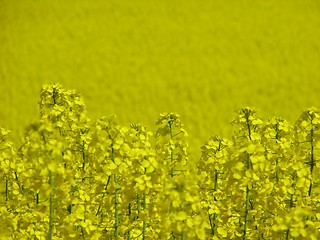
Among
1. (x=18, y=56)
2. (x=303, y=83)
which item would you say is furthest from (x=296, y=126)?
(x=18, y=56)

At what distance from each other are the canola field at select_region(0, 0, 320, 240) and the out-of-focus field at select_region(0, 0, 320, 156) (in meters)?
0.04

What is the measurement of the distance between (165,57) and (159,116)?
15.7ft

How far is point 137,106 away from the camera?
14.2 m

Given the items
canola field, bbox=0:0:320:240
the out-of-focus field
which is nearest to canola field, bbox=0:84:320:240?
canola field, bbox=0:0:320:240

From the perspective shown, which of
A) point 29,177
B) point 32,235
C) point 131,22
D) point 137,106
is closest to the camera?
point 29,177

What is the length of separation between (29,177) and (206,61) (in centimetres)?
1161

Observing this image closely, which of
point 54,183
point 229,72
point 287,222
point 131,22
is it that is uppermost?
point 131,22

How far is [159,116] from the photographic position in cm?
1155

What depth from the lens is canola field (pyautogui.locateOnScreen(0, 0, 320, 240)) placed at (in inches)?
184

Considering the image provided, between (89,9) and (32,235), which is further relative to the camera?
(89,9)

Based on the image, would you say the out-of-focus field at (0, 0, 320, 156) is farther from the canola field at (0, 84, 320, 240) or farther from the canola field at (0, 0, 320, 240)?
the canola field at (0, 84, 320, 240)

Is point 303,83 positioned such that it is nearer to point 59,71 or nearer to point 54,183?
point 59,71

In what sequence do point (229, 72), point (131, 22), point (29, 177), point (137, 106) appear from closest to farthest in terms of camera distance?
1. point (29, 177)
2. point (137, 106)
3. point (229, 72)
4. point (131, 22)

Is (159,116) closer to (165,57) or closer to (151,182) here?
(165,57)
